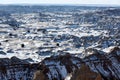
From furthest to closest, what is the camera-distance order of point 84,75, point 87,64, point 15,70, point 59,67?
point 87,64
point 59,67
point 15,70
point 84,75

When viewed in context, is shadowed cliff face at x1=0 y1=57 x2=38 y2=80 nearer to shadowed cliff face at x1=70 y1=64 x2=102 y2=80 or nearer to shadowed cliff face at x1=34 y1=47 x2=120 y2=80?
shadowed cliff face at x1=34 y1=47 x2=120 y2=80

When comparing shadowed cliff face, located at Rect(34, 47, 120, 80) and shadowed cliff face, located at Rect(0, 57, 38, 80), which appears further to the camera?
shadowed cliff face, located at Rect(34, 47, 120, 80)

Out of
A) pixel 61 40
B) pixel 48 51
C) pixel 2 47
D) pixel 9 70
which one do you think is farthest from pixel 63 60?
pixel 61 40

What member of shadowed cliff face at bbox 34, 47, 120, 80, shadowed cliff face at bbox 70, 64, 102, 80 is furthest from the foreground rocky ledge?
shadowed cliff face at bbox 70, 64, 102, 80

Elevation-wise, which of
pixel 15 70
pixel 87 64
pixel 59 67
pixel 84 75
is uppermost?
pixel 84 75

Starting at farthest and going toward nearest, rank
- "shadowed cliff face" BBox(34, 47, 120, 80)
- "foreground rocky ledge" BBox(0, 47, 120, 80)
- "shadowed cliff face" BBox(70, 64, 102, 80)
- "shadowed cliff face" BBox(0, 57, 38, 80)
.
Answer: "shadowed cliff face" BBox(34, 47, 120, 80), "foreground rocky ledge" BBox(0, 47, 120, 80), "shadowed cliff face" BBox(0, 57, 38, 80), "shadowed cliff face" BBox(70, 64, 102, 80)

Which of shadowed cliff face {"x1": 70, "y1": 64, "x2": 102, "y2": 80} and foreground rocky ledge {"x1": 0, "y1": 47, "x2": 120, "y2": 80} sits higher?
shadowed cliff face {"x1": 70, "y1": 64, "x2": 102, "y2": 80}

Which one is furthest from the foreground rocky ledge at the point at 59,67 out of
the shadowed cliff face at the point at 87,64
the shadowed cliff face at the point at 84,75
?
the shadowed cliff face at the point at 84,75

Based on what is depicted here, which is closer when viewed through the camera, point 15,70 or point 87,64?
point 15,70

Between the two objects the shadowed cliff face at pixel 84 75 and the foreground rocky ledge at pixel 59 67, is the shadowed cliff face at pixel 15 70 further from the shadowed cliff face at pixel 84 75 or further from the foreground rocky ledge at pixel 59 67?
the shadowed cliff face at pixel 84 75

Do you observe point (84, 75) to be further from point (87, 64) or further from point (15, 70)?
point (87, 64)

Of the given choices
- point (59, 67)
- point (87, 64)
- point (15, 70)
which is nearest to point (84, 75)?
point (59, 67)

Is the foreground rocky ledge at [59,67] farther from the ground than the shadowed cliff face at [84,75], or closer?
closer
